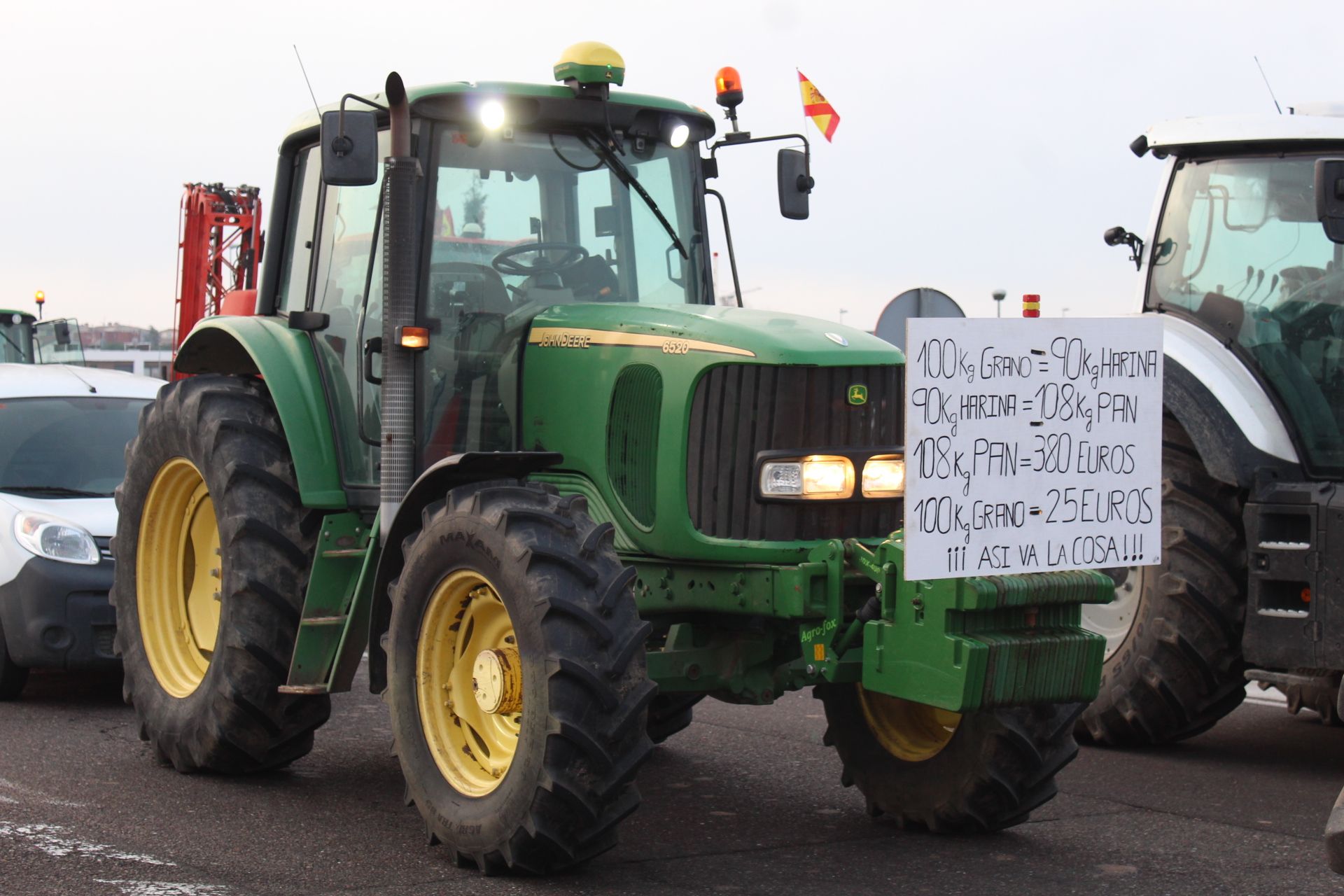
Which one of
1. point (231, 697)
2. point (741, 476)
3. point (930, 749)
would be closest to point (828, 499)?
point (741, 476)

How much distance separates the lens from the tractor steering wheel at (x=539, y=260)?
6.36 metres

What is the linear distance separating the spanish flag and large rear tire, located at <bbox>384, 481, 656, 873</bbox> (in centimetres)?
254

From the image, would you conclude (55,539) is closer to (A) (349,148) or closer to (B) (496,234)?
(B) (496,234)

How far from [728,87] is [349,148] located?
5.44 feet

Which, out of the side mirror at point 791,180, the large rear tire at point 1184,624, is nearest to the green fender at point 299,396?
the side mirror at point 791,180

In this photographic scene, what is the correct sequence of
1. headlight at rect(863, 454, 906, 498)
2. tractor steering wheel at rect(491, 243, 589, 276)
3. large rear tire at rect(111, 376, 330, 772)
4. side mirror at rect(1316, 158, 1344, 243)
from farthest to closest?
side mirror at rect(1316, 158, 1344, 243) → large rear tire at rect(111, 376, 330, 772) → tractor steering wheel at rect(491, 243, 589, 276) → headlight at rect(863, 454, 906, 498)

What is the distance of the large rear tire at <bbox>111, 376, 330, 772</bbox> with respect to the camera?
6484 mm

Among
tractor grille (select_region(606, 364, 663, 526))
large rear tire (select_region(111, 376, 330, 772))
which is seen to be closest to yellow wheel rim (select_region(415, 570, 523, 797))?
tractor grille (select_region(606, 364, 663, 526))

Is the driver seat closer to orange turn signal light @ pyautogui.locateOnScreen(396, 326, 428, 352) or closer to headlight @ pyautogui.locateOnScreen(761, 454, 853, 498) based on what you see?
orange turn signal light @ pyautogui.locateOnScreen(396, 326, 428, 352)

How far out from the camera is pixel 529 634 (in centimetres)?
510

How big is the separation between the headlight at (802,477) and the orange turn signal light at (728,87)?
67.6 inches

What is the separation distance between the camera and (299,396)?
670 cm

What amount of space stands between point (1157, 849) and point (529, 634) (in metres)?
2.28

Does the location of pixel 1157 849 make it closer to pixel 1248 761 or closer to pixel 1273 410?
pixel 1248 761
